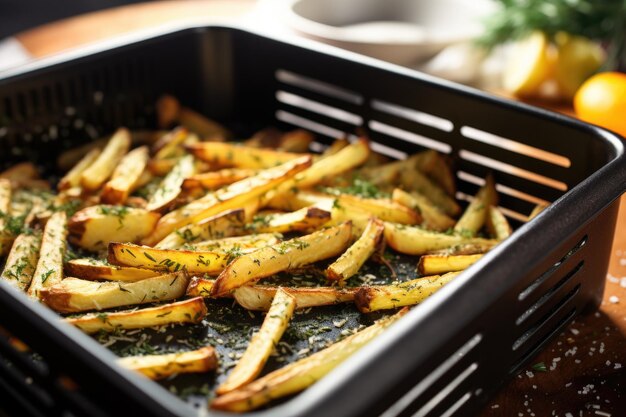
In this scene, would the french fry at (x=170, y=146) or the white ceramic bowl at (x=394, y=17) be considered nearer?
the french fry at (x=170, y=146)

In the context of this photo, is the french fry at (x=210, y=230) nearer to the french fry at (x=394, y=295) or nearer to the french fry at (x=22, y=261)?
the french fry at (x=22, y=261)

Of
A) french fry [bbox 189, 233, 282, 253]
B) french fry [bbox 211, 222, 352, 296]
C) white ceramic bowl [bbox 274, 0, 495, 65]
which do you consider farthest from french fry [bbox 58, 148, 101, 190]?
white ceramic bowl [bbox 274, 0, 495, 65]

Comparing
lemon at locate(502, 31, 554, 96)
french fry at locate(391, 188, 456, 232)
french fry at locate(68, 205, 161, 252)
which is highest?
lemon at locate(502, 31, 554, 96)

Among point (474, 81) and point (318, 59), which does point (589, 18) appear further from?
point (318, 59)

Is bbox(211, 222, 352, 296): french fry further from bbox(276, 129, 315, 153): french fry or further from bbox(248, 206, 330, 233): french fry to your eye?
bbox(276, 129, 315, 153): french fry

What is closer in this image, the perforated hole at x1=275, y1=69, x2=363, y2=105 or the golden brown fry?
the golden brown fry

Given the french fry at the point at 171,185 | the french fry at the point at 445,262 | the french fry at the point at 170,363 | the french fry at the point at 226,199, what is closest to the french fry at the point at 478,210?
the french fry at the point at 445,262

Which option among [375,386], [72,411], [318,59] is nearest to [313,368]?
[375,386]
